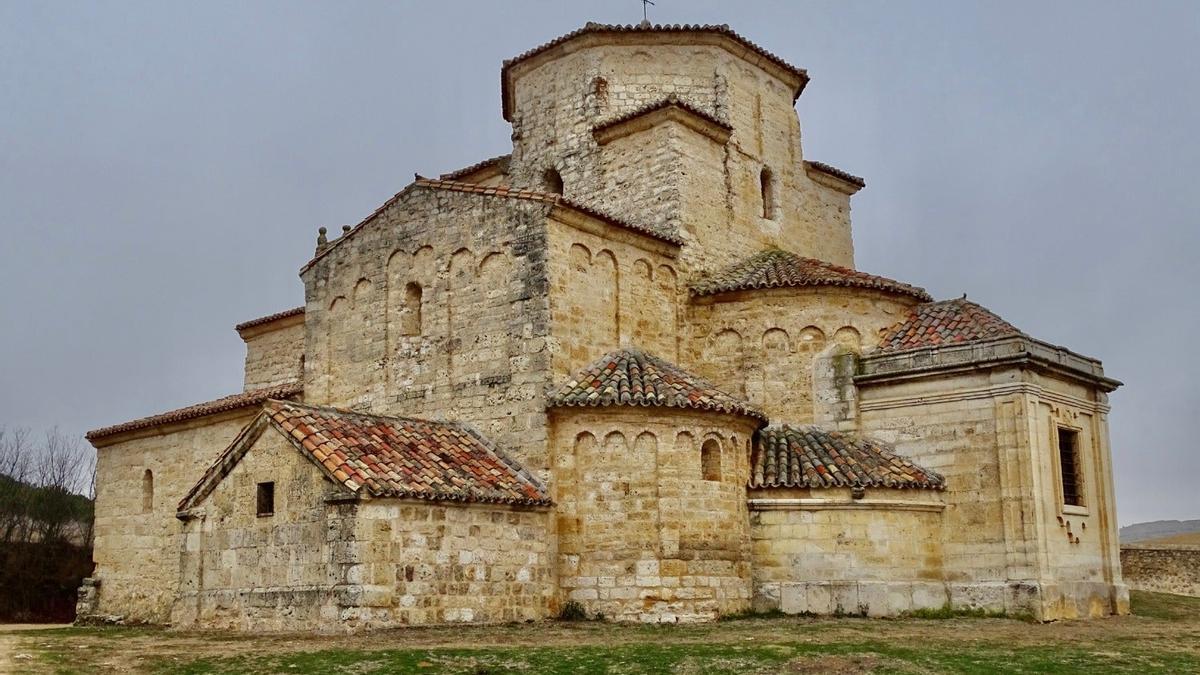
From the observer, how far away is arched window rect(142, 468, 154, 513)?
23.2 m

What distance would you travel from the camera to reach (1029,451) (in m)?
16.8

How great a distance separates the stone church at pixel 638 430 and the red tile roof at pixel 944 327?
0.23ft

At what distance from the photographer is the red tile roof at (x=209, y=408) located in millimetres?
21312

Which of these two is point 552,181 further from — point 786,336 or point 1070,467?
point 1070,467

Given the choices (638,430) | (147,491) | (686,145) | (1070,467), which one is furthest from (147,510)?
(1070,467)

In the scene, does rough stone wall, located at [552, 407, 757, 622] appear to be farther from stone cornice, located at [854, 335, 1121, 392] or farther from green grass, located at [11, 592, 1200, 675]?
stone cornice, located at [854, 335, 1121, 392]

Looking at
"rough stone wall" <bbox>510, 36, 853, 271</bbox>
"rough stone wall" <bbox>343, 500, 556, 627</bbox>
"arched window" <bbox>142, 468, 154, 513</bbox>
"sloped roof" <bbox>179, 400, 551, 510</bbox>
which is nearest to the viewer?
"rough stone wall" <bbox>343, 500, 556, 627</bbox>

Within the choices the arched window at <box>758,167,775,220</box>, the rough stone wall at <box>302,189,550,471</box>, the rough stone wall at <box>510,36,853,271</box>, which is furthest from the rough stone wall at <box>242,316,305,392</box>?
the arched window at <box>758,167,775,220</box>

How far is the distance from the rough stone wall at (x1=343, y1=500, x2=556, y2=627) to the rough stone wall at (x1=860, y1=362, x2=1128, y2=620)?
6115 millimetres

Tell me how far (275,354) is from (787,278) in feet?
42.3

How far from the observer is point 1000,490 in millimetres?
16953

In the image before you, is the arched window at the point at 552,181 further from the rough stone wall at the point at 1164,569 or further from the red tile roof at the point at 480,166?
the rough stone wall at the point at 1164,569

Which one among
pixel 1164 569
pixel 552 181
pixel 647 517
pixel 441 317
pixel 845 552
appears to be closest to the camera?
pixel 647 517

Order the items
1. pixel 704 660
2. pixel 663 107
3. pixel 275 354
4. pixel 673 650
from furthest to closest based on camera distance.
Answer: pixel 275 354 < pixel 663 107 < pixel 673 650 < pixel 704 660
